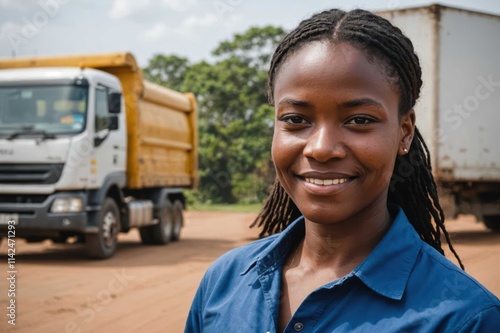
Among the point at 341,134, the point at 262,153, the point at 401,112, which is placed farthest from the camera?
the point at 262,153

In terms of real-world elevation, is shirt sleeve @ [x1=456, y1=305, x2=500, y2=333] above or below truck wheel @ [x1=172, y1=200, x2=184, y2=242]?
above

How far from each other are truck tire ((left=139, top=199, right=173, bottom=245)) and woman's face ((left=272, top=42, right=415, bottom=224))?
10889 mm

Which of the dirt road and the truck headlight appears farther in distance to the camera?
the truck headlight

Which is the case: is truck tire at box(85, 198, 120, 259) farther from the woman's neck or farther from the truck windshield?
the woman's neck

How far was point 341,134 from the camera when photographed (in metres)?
1.83

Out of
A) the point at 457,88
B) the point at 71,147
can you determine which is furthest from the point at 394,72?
the point at 457,88

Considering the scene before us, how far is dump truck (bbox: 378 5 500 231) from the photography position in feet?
40.0

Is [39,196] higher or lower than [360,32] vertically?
lower

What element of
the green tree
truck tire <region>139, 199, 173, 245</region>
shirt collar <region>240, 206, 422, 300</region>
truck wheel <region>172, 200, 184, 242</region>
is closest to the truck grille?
truck tire <region>139, 199, 173, 245</region>

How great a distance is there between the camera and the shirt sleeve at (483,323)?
1.58 meters

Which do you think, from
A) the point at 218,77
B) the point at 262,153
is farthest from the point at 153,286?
the point at 218,77

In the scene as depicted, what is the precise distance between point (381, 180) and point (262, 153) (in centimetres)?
2842

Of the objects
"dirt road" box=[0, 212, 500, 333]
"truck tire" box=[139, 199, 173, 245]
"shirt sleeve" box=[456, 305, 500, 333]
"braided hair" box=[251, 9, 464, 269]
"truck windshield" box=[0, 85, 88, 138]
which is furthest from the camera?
"truck tire" box=[139, 199, 173, 245]

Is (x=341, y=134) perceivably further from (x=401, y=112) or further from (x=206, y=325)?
(x=206, y=325)
